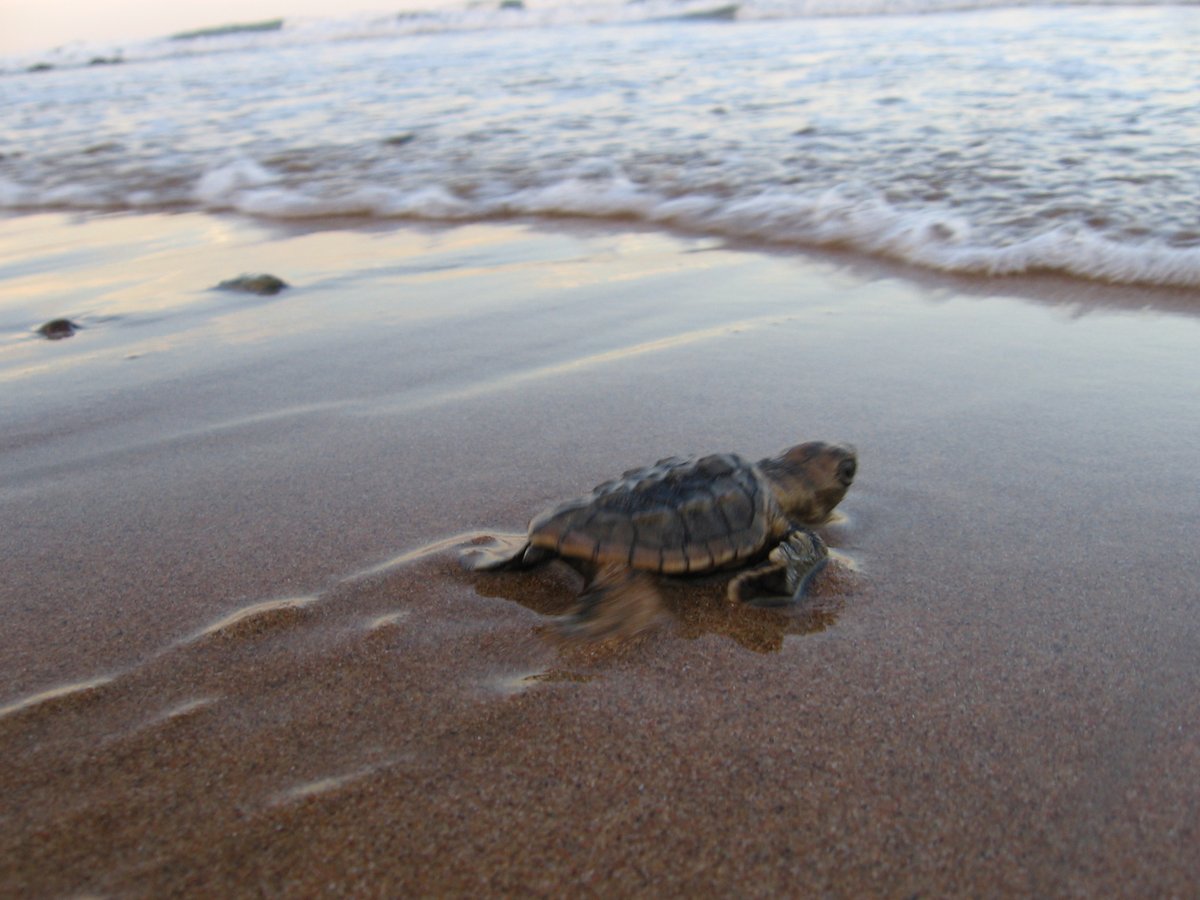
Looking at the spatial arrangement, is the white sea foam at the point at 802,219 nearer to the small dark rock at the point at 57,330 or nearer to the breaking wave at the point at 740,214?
the breaking wave at the point at 740,214

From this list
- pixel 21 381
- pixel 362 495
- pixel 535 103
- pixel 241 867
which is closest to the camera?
pixel 241 867

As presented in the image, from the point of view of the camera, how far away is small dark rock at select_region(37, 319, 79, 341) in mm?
4496

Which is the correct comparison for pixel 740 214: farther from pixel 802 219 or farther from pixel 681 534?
pixel 681 534

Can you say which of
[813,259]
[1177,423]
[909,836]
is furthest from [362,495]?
[813,259]

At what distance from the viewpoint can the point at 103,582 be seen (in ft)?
8.05

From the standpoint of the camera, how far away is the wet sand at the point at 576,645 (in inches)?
62.6

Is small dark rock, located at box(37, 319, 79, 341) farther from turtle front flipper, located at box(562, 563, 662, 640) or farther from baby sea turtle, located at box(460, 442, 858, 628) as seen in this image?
turtle front flipper, located at box(562, 563, 662, 640)

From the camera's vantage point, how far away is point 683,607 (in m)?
2.30

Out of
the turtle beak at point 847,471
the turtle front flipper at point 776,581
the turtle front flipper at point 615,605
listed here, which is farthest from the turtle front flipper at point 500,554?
the turtle beak at point 847,471

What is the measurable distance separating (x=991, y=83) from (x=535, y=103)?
4863 mm

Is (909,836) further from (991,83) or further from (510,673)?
(991,83)

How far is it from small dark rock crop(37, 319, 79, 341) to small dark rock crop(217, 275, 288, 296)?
833mm

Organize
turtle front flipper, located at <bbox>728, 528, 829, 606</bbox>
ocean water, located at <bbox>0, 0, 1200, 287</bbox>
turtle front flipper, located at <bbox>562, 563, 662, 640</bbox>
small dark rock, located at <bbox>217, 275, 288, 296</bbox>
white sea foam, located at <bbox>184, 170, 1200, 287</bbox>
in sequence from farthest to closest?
ocean water, located at <bbox>0, 0, 1200, 287</bbox> < small dark rock, located at <bbox>217, 275, 288, 296</bbox> < white sea foam, located at <bbox>184, 170, 1200, 287</bbox> < turtle front flipper, located at <bbox>728, 528, 829, 606</bbox> < turtle front flipper, located at <bbox>562, 563, 662, 640</bbox>

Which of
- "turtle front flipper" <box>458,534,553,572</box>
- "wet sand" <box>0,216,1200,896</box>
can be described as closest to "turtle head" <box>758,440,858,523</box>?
"wet sand" <box>0,216,1200,896</box>
